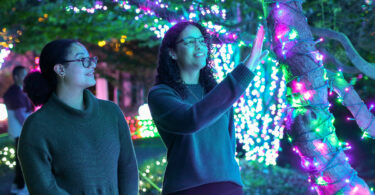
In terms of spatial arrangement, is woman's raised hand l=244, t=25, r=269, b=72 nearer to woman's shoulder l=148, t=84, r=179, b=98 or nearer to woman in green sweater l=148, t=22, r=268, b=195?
woman in green sweater l=148, t=22, r=268, b=195

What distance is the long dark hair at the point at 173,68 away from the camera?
7.57 ft

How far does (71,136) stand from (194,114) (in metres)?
0.71

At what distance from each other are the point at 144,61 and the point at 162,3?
1483 centimetres

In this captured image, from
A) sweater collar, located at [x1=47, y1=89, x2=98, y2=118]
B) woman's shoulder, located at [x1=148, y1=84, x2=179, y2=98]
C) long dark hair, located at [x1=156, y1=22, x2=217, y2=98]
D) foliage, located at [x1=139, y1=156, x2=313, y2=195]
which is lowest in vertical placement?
foliage, located at [x1=139, y1=156, x2=313, y2=195]

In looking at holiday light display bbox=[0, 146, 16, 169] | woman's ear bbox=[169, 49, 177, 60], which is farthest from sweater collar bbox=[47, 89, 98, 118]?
holiday light display bbox=[0, 146, 16, 169]

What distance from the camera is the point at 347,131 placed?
1023 cm

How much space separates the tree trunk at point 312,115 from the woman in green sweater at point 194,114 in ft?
1.60

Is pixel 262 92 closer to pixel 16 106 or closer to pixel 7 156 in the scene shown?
pixel 16 106

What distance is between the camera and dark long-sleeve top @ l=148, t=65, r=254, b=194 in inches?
76.2

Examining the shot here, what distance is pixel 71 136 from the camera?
224 cm

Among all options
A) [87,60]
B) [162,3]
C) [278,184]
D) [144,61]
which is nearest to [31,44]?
[144,61]

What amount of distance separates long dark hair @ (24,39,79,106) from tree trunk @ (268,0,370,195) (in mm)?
1263

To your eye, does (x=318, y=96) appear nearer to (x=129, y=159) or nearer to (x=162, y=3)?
(x=129, y=159)

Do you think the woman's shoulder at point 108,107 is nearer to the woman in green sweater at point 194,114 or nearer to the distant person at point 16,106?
the woman in green sweater at point 194,114
